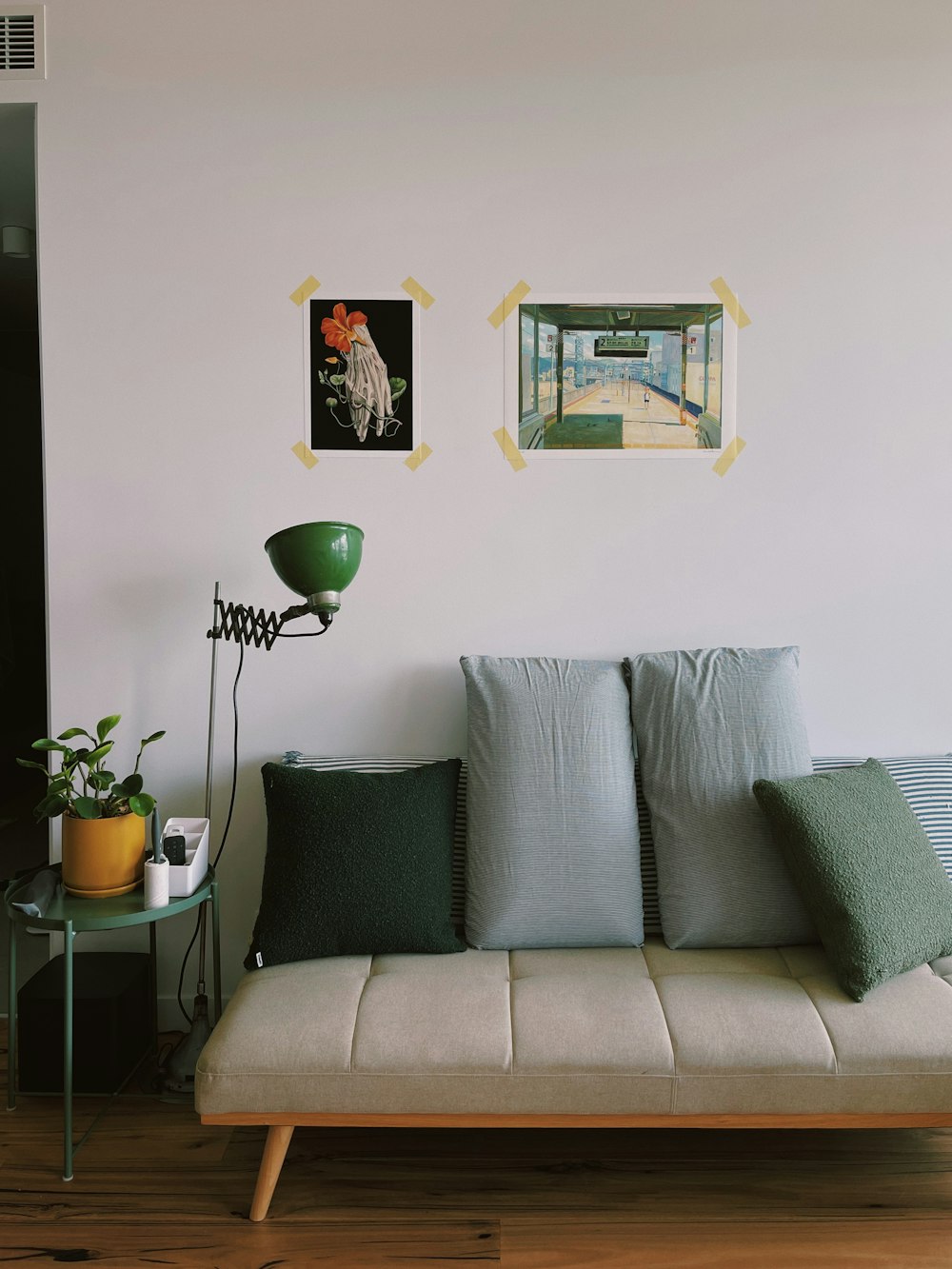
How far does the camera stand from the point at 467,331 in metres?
2.52

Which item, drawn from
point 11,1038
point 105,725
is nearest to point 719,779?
point 105,725

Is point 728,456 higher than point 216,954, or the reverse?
point 728,456

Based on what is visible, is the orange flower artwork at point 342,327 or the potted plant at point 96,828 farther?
the orange flower artwork at point 342,327

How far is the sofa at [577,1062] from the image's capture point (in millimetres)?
1800

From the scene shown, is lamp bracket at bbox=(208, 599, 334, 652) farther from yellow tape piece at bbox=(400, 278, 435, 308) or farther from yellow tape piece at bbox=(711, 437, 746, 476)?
yellow tape piece at bbox=(711, 437, 746, 476)

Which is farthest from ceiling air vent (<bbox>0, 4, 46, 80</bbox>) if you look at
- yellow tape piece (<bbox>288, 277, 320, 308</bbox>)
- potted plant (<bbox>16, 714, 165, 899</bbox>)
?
potted plant (<bbox>16, 714, 165, 899</bbox>)

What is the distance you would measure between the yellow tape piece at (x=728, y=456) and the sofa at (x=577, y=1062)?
1.34 meters

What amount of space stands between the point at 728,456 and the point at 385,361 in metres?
0.96

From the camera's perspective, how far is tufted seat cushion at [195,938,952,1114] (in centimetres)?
180

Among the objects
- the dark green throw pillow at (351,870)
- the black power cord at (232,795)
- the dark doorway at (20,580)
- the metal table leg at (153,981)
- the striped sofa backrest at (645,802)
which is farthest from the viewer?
the dark doorway at (20,580)

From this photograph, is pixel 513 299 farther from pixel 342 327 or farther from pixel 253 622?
pixel 253 622

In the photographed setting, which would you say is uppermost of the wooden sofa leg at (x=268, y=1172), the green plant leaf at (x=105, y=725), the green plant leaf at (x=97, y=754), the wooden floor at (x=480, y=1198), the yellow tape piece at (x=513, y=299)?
the yellow tape piece at (x=513, y=299)

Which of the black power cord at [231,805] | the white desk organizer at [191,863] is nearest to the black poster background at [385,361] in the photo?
the black power cord at [231,805]

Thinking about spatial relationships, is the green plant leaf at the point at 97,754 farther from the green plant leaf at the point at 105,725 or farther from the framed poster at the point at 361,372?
the framed poster at the point at 361,372
